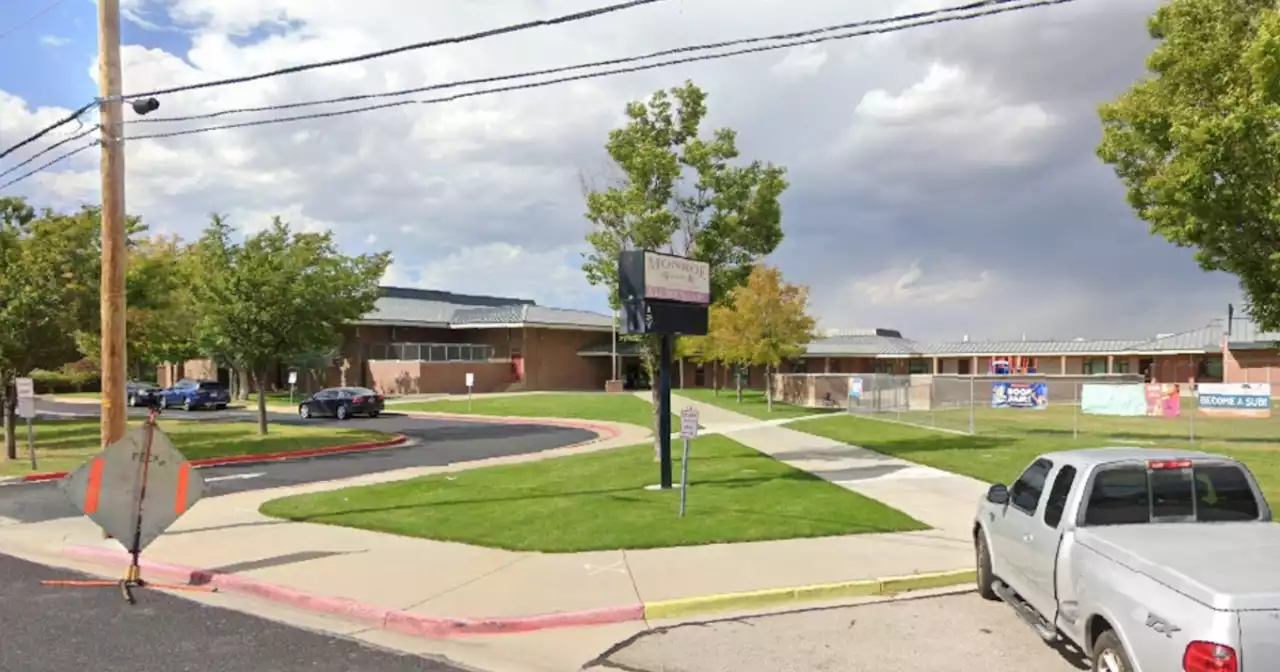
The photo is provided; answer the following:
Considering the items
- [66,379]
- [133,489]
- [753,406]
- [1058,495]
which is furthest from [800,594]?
[66,379]

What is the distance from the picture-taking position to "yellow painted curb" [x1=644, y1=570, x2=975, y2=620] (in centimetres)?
771

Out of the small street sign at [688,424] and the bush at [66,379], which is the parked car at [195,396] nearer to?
the bush at [66,379]

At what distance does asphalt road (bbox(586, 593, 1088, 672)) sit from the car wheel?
4.2 inches

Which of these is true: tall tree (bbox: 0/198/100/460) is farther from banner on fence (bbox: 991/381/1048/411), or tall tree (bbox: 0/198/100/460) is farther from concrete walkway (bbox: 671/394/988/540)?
banner on fence (bbox: 991/381/1048/411)

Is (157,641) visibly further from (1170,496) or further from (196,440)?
(196,440)

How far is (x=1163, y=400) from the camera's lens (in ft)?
80.7

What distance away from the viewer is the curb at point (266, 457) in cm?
1798

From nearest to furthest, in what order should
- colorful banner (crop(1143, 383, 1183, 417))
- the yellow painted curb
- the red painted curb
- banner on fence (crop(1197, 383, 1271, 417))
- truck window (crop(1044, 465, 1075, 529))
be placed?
1. truck window (crop(1044, 465, 1075, 529))
2. the red painted curb
3. the yellow painted curb
4. banner on fence (crop(1197, 383, 1271, 417))
5. colorful banner (crop(1143, 383, 1183, 417))

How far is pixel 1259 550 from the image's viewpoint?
5062 mm

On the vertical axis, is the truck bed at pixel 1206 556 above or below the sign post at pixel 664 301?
below

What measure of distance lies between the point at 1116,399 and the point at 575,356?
4323 centimetres

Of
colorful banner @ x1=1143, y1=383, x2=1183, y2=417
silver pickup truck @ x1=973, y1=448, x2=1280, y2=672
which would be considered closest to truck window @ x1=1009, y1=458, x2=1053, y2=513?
silver pickup truck @ x1=973, y1=448, x2=1280, y2=672

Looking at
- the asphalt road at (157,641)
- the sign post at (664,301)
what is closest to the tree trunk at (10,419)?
the asphalt road at (157,641)

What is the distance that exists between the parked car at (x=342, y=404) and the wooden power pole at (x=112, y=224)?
2667cm
